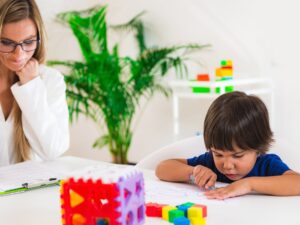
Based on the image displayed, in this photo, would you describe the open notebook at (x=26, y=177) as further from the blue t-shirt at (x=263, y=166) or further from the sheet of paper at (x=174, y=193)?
the blue t-shirt at (x=263, y=166)

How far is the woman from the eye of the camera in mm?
1877

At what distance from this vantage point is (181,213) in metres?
1.12

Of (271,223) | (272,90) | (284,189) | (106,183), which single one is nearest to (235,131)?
(284,189)

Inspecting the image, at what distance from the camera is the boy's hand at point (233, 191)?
134 cm

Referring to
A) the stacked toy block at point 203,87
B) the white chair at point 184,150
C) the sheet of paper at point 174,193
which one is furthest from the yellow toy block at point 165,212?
the stacked toy block at point 203,87

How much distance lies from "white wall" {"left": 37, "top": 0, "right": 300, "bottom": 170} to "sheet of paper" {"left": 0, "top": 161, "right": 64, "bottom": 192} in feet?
6.18

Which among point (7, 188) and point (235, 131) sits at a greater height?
point (235, 131)

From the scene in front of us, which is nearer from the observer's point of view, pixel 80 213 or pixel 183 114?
pixel 80 213

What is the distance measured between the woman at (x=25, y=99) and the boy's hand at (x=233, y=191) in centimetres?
76

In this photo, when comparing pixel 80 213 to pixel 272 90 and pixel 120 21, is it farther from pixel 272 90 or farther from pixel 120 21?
pixel 120 21

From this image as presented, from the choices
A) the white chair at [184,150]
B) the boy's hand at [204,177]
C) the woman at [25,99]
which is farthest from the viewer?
the woman at [25,99]

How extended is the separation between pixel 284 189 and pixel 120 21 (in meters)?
3.15

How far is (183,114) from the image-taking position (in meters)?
3.93

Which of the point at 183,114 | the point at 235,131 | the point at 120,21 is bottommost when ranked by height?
the point at 183,114
